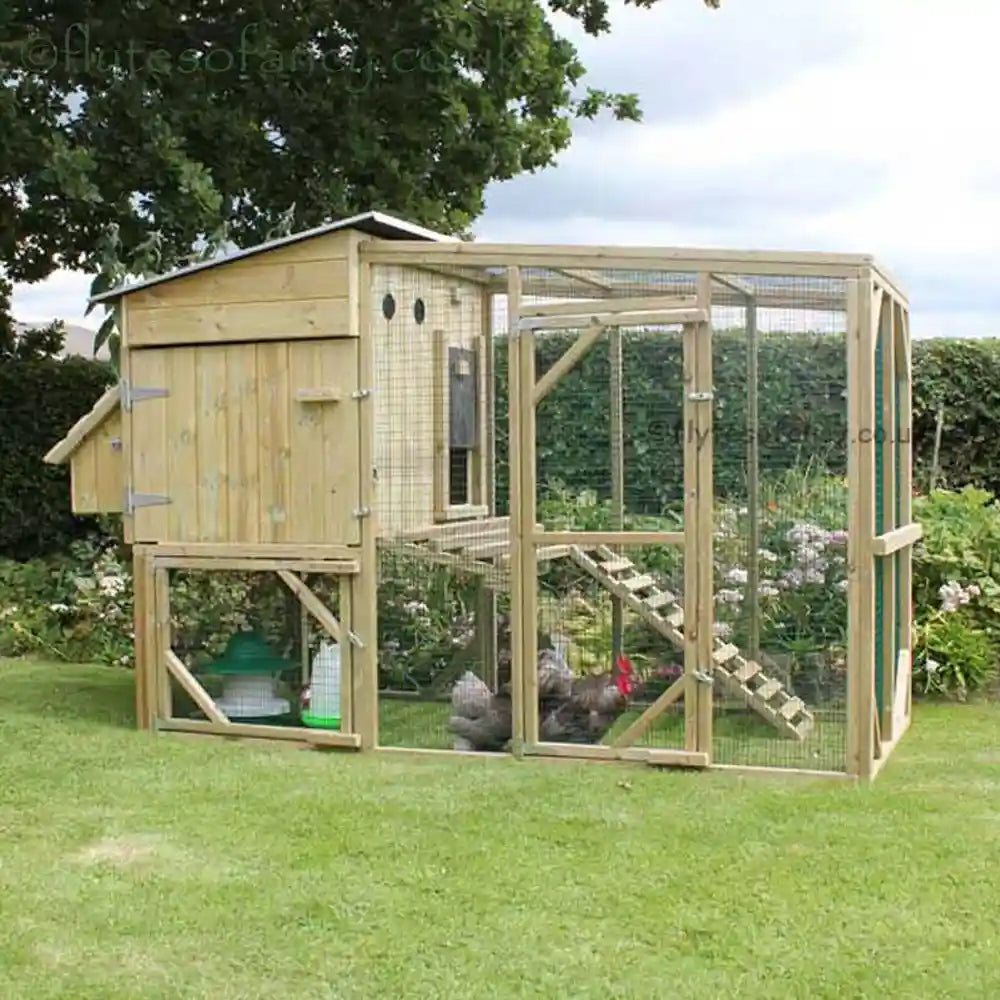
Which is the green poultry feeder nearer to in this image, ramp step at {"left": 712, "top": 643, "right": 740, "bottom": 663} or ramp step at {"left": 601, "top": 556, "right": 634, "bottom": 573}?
ramp step at {"left": 601, "top": 556, "right": 634, "bottom": 573}

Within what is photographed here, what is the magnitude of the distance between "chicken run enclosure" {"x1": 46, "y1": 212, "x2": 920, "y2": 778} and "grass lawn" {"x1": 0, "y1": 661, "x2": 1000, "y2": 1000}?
38cm

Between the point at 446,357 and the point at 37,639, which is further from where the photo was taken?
the point at 37,639

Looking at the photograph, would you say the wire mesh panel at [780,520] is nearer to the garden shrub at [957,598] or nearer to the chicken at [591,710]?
the chicken at [591,710]

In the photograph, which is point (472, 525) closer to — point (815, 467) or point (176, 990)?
point (815, 467)

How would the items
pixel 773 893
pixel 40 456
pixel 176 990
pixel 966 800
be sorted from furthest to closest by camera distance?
pixel 40 456
pixel 966 800
pixel 773 893
pixel 176 990

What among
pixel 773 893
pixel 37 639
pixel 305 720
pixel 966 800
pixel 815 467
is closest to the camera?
pixel 773 893

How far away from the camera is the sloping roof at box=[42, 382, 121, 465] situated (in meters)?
6.84

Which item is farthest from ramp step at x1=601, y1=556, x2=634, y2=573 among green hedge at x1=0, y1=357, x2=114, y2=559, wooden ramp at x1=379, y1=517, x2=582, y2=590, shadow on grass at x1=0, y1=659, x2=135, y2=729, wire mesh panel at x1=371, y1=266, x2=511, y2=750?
green hedge at x1=0, y1=357, x2=114, y2=559

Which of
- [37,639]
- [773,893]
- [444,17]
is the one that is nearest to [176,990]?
[773,893]

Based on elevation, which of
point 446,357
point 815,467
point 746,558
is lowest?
point 746,558

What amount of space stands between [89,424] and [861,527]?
3737 millimetres

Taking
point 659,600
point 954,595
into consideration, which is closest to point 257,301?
point 659,600

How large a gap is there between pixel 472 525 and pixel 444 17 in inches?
181

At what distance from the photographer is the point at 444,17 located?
9.67 meters
